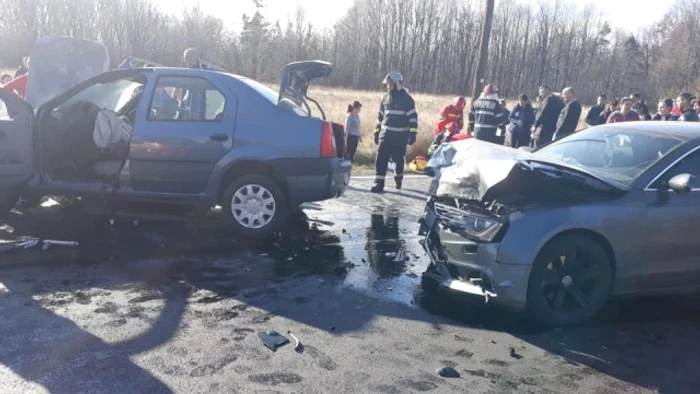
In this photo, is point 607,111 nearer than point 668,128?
No

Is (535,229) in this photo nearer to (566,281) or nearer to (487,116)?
(566,281)

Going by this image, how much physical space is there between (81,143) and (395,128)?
4.87 meters

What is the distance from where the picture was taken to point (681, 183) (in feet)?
16.0

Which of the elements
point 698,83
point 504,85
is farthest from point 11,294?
point 504,85

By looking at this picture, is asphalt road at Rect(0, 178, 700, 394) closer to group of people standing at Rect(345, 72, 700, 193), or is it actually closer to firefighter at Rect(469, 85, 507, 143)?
group of people standing at Rect(345, 72, 700, 193)

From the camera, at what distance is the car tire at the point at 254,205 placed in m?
6.95

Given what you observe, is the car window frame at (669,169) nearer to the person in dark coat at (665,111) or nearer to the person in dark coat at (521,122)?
the person in dark coat at (521,122)

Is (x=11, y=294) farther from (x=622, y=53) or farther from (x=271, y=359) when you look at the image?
(x=622, y=53)

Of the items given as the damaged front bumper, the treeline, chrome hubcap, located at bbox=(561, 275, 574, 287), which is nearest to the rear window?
the damaged front bumper

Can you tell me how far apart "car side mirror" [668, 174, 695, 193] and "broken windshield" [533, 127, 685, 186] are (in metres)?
0.29

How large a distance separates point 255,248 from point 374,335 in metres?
2.45

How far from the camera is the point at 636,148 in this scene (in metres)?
5.55

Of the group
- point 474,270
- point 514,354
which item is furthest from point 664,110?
point 514,354

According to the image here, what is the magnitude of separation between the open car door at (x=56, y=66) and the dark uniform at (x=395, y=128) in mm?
4573
